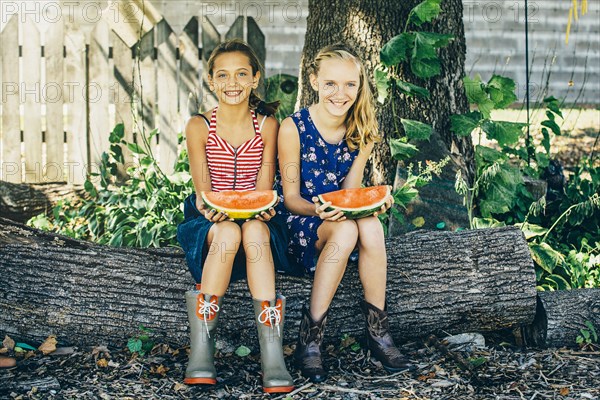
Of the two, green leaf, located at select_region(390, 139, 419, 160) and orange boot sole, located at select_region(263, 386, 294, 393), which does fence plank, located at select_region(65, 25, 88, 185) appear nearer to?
green leaf, located at select_region(390, 139, 419, 160)

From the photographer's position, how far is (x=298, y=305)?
4.71 meters

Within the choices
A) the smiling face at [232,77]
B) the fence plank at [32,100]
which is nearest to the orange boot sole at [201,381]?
the smiling face at [232,77]

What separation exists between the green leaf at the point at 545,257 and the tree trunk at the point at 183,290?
0.67m

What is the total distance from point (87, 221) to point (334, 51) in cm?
297

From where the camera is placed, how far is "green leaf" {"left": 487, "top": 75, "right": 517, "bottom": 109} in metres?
6.16

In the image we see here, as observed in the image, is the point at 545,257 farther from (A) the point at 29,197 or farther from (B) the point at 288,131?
(A) the point at 29,197

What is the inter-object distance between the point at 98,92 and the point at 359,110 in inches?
141

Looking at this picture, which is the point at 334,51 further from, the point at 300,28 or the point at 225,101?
the point at 300,28

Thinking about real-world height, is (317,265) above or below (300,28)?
below

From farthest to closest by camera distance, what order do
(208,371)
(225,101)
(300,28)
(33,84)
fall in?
(300,28) → (33,84) → (225,101) → (208,371)

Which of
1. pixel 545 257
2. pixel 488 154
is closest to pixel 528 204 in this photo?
pixel 488 154

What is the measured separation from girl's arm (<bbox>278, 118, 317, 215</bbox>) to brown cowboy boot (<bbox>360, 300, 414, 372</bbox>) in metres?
0.63

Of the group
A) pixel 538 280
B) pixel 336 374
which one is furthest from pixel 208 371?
pixel 538 280

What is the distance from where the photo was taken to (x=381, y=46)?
624cm
